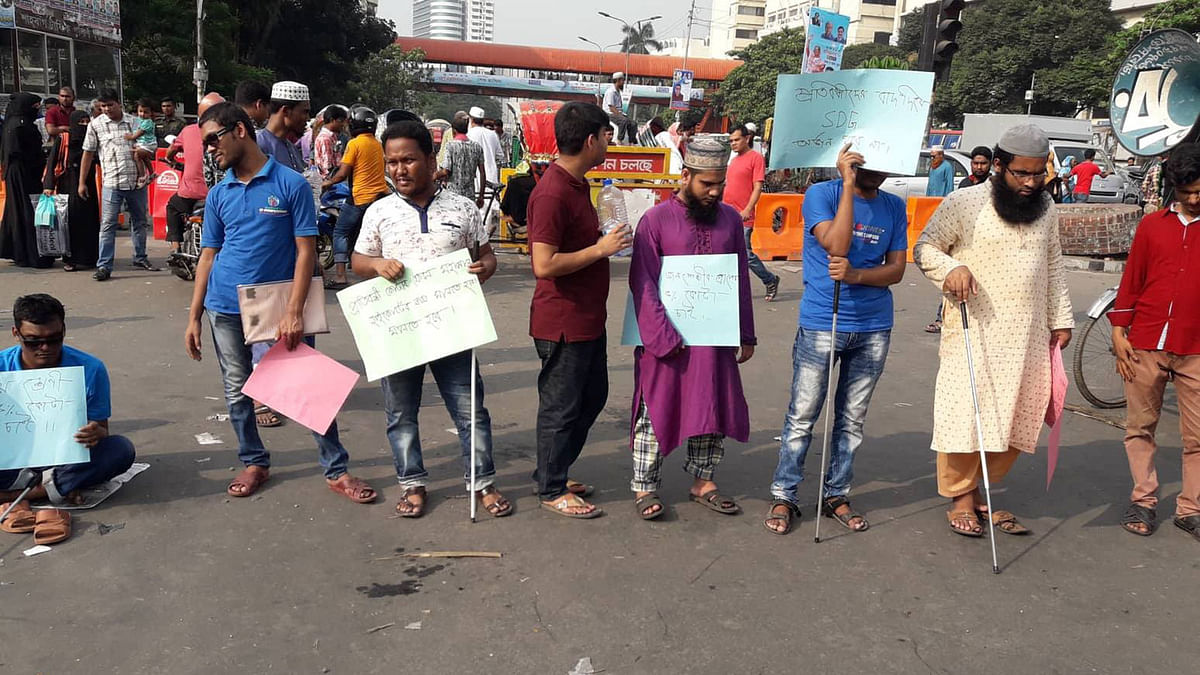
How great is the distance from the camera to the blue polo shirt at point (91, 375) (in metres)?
4.25

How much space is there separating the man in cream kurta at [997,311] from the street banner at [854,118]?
41 centimetres

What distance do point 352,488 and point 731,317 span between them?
6.46 ft

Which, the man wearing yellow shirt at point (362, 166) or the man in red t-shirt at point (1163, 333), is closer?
the man in red t-shirt at point (1163, 333)

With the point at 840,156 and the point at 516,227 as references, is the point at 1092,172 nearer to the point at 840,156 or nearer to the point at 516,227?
the point at 516,227

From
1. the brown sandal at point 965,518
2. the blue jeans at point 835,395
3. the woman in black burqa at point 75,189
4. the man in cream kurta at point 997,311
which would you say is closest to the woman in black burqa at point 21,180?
the woman in black burqa at point 75,189

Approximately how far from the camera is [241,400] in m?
4.55

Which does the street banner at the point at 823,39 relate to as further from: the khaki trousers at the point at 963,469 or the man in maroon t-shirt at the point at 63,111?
the man in maroon t-shirt at the point at 63,111

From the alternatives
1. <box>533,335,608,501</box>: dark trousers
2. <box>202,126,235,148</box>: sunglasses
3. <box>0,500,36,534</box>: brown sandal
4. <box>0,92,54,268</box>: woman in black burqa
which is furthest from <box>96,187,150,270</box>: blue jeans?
<box>533,335,608,501</box>: dark trousers

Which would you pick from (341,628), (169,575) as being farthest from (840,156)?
(169,575)

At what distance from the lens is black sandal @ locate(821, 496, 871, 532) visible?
4418 millimetres

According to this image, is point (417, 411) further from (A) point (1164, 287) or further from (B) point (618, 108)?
(B) point (618, 108)

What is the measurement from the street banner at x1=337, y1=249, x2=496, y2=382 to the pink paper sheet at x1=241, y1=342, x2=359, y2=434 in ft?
0.81

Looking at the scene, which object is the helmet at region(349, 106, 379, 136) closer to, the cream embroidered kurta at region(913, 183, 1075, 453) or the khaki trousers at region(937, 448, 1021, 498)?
the cream embroidered kurta at region(913, 183, 1075, 453)

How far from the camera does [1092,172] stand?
790 inches
